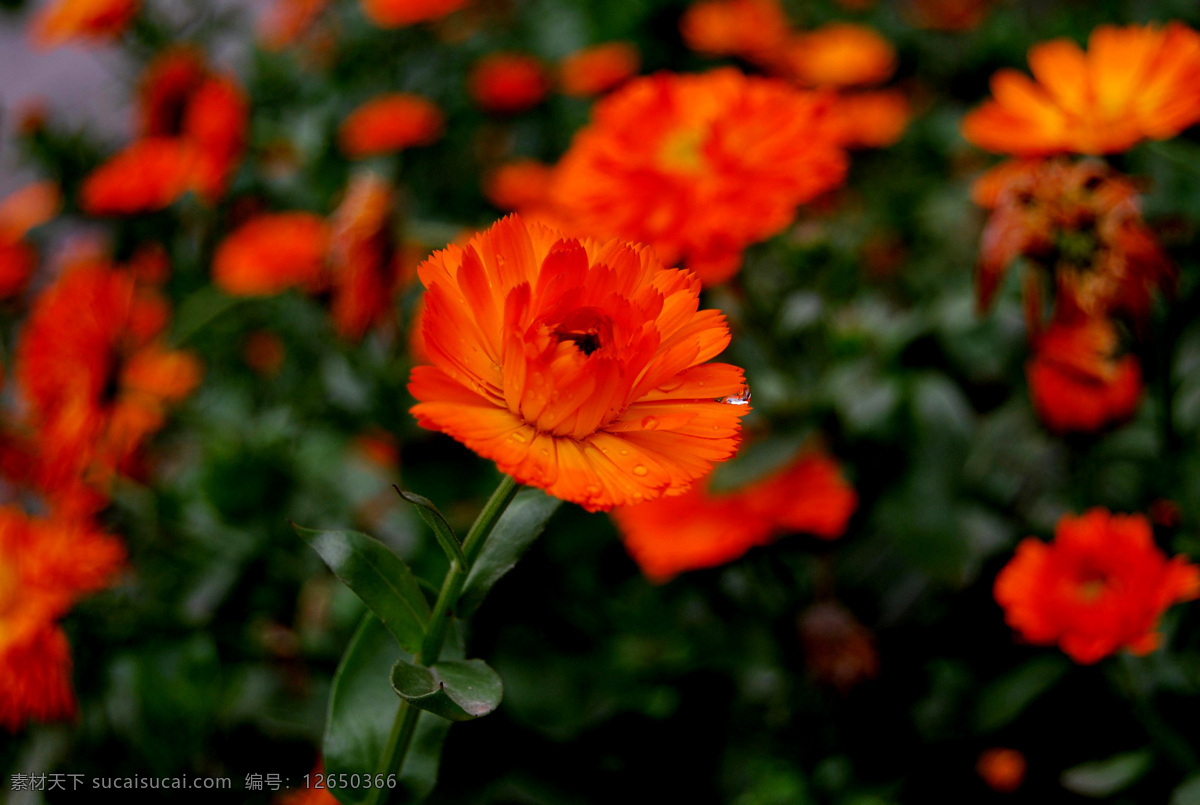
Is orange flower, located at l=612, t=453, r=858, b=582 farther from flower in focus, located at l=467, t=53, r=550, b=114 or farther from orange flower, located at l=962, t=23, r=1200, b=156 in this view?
flower in focus, located at l=467, t=53, r=550, b=114

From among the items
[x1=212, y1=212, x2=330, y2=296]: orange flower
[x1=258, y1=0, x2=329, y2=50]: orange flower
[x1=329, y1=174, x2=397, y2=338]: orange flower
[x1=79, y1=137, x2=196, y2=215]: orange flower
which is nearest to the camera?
[x1=329, y1=174, x2=397, y2=338]: orange flower

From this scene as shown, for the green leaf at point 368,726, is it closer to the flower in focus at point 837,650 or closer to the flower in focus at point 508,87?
the flower in focus at point 837,650

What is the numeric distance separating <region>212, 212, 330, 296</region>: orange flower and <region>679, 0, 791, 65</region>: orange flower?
2.76 ft

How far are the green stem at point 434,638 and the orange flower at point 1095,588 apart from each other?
1.48 feet

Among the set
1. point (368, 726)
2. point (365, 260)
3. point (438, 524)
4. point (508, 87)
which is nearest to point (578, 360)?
point (438, 524)

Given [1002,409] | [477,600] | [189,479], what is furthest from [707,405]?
[189,479]

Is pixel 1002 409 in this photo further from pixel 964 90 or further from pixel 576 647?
pixel 964 90

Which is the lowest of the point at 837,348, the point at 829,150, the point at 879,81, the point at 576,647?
the point at 576,647

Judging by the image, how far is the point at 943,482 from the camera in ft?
2.66

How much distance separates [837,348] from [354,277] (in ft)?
2.01

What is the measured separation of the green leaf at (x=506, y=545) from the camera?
466 mm

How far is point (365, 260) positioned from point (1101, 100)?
85cm

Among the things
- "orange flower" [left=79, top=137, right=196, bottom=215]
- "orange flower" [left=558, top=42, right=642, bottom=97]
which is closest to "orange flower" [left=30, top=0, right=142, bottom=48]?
"orange flower" [left=79, top=137, right=196, bottom=215]

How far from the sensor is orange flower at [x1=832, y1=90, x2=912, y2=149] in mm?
1521
